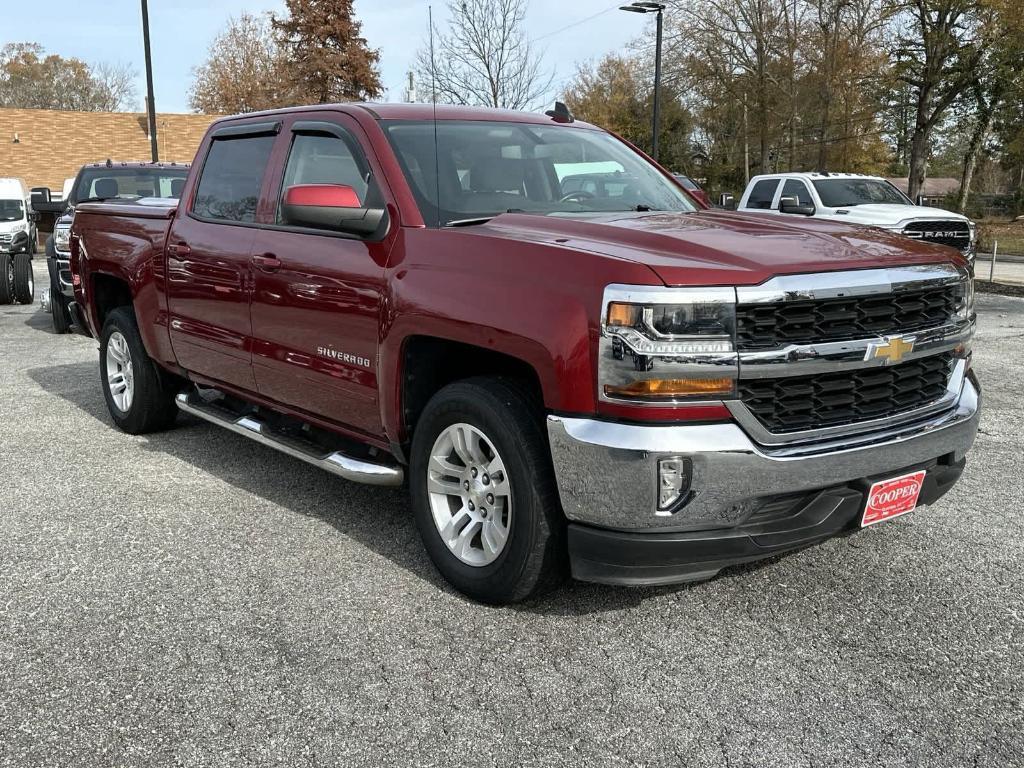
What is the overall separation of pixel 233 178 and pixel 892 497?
359cm

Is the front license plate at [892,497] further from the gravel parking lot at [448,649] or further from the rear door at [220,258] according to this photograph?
the rear door at [220,258]

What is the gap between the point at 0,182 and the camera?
15.4 metres

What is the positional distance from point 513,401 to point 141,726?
154 cm

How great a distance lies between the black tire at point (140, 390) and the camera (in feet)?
19.7

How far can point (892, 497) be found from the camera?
3396mm

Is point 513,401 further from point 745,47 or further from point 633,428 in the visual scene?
point 745,47

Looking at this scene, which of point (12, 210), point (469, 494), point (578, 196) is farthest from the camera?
point (12, 210)

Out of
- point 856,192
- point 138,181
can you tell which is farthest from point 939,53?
point 138,181

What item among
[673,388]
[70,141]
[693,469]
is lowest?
[693,469]

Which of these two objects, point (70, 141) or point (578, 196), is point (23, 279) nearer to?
point (578, 196)

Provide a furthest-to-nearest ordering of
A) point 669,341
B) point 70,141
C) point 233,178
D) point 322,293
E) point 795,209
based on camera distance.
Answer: point 70,141, point 795,209, point 233,178, point 322,293, point 669,341

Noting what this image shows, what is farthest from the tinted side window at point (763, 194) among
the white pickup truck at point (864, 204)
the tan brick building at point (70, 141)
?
the tan brick building at point (70, 141)

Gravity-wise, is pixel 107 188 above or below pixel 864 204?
above

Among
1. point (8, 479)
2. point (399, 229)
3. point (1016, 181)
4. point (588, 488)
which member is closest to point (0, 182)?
point (8, 479)
